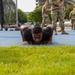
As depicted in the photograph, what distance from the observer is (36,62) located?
3748 millimetres

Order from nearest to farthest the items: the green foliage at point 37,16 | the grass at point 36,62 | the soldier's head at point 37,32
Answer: the grass at point 36,62 → the soldier's head at point 37,32 → the green foliage at point 37,16

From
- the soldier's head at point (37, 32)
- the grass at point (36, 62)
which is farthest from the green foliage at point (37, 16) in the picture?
the grass at point (36, 62)

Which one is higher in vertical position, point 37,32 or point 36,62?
point 37,32

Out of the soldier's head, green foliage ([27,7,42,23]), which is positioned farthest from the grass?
green foliage ([27,7,42,23])

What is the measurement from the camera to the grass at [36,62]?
3.17m

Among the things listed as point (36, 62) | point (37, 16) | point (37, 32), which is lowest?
point (37, 16)

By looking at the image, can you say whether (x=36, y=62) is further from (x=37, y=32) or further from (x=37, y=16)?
(x=37, y=16)

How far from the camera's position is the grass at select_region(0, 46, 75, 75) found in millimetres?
3168

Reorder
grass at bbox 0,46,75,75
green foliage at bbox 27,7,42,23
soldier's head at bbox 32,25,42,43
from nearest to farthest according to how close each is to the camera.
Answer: grass at bbox 0,46,75,75, soldier's head at bbox 32,25,42,43, green foliage at bbox 27,7,42,23

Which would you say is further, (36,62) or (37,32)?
(37,32)

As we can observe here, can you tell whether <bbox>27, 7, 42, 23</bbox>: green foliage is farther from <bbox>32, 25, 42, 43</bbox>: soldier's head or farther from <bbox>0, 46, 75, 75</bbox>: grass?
<bbox>0, 46, 75, 75</bbox>: grass

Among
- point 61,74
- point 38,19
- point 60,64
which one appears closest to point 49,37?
point 60,64

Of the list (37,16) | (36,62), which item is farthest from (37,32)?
(37,16)

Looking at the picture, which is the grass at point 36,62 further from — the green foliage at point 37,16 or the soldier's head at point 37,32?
the green foliage at point 37,16
